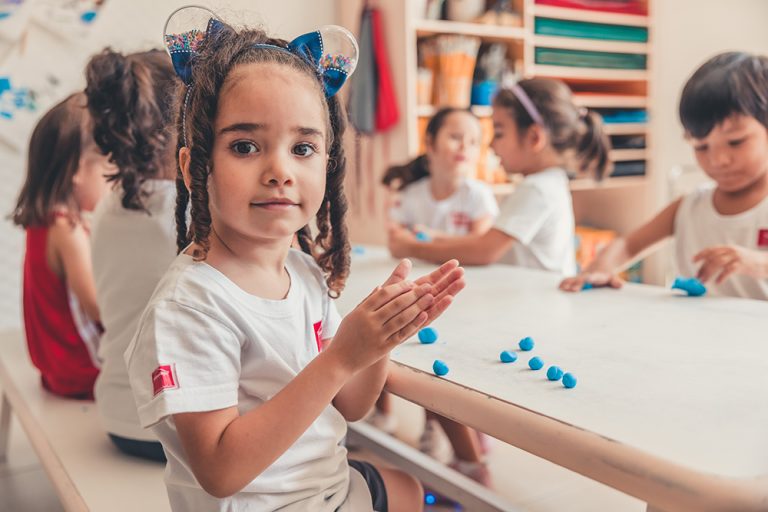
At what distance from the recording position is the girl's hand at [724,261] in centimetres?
107

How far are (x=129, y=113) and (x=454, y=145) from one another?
1376 mm

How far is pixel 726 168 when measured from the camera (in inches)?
54.8

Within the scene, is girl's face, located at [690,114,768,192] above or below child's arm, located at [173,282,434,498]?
above

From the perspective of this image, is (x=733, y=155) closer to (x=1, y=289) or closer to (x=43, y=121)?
(x=43, y=121)

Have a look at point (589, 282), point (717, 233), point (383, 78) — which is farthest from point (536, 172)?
point (383, 78)

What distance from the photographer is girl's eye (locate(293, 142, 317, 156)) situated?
2.29ft

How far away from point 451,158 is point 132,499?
1.66 m

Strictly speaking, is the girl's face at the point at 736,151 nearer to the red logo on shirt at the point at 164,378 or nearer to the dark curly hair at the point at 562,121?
the dark curly hair at the point at 562,121

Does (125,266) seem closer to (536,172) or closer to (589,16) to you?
(536,172)

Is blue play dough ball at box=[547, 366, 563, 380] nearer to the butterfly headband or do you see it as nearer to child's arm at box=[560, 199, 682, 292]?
the butterfly headband

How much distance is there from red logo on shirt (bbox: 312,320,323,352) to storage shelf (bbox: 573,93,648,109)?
9.14ft

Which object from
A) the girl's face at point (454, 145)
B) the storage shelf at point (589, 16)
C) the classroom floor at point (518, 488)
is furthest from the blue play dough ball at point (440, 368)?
the storage shelf at point (589, 16)

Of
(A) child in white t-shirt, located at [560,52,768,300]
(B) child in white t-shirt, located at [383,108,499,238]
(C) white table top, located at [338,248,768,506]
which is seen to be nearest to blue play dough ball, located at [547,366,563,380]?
(C) white table top, located at [338,248,768,506]

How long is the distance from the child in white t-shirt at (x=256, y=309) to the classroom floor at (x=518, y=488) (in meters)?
0.71
